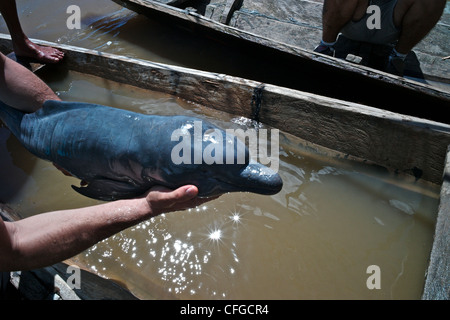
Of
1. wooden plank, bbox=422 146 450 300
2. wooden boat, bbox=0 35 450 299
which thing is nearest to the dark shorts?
wooden boat, bbox=0 35 450 299

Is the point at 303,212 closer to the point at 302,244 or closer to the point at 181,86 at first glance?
the point at 302,244

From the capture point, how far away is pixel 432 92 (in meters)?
3.29

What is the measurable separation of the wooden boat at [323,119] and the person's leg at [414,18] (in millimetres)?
1460

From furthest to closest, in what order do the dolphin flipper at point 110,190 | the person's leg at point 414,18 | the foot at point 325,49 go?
the foot at point 325,49 < the person's leg at point 414,18 < the dolphin flipper at point 110,190

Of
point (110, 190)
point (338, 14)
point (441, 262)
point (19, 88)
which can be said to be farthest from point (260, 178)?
point (338, 14)

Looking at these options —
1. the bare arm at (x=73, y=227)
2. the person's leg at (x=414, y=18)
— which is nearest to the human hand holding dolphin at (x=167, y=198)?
the bare arm at (x=73, y=227)

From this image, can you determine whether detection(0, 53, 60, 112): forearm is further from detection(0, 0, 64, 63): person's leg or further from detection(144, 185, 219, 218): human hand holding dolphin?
detection(0, 0, 64, 63): person's leg

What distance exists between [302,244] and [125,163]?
1711mm

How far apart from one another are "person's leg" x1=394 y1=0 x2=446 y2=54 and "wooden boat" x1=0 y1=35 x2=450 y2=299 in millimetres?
1460

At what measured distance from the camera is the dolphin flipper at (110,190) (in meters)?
2.46

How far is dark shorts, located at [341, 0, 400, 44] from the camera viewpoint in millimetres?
4133

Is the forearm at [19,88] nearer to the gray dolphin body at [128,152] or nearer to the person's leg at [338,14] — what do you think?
the gray dolphin body at [128,152]

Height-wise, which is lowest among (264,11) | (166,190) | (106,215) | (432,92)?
(106,215)

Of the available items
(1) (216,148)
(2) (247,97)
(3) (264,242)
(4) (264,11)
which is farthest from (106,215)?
(4) (264,11)
